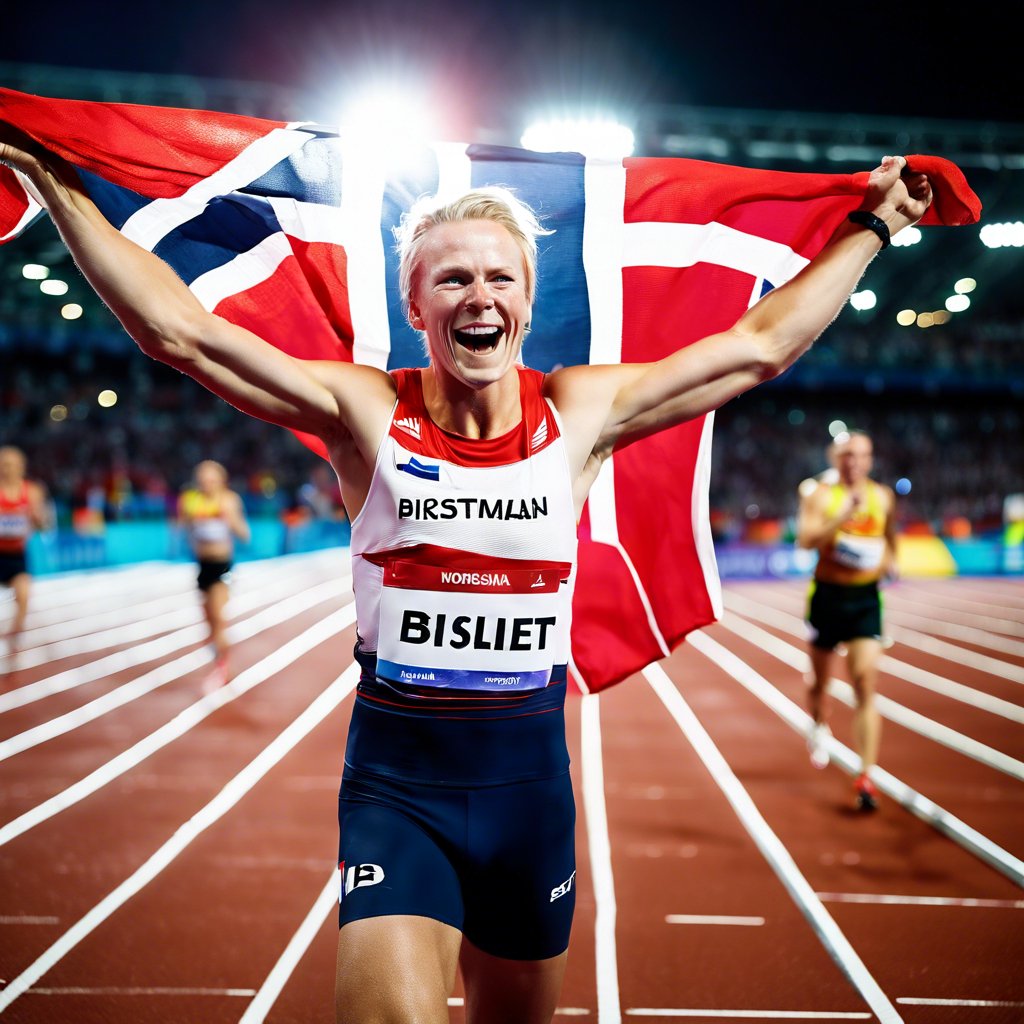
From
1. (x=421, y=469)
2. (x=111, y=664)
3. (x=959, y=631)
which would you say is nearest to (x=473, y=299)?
(x=421, y=469)

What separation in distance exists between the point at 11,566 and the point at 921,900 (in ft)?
31.4

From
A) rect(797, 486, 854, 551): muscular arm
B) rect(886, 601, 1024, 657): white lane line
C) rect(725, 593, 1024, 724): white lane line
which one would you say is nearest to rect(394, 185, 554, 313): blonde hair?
rect(797, 486, 854, 551): muscular arm

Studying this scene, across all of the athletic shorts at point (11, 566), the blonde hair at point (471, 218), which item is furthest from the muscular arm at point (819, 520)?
the athletic shorts at point (11, 566)

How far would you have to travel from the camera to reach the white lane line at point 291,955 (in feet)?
11.7

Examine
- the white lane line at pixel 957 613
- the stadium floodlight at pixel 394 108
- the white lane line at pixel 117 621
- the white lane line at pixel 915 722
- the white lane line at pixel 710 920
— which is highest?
the stadium floodlight at pixel 394 108

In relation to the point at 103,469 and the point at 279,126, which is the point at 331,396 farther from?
the point at 103,469

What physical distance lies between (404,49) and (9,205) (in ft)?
70.6

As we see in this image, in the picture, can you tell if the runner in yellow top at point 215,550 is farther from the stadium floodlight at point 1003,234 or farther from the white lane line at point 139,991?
the stadium floodlight at point 1003,234

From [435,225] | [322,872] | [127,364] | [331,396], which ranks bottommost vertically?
[322,872]

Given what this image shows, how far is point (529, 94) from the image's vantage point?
74.2ft

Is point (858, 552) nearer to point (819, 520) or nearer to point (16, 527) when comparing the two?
point (819, 520)

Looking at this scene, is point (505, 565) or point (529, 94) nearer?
point (505, 565)

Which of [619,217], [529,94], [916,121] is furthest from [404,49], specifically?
[619,217]

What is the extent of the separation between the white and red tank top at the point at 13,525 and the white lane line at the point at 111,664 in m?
1.49
